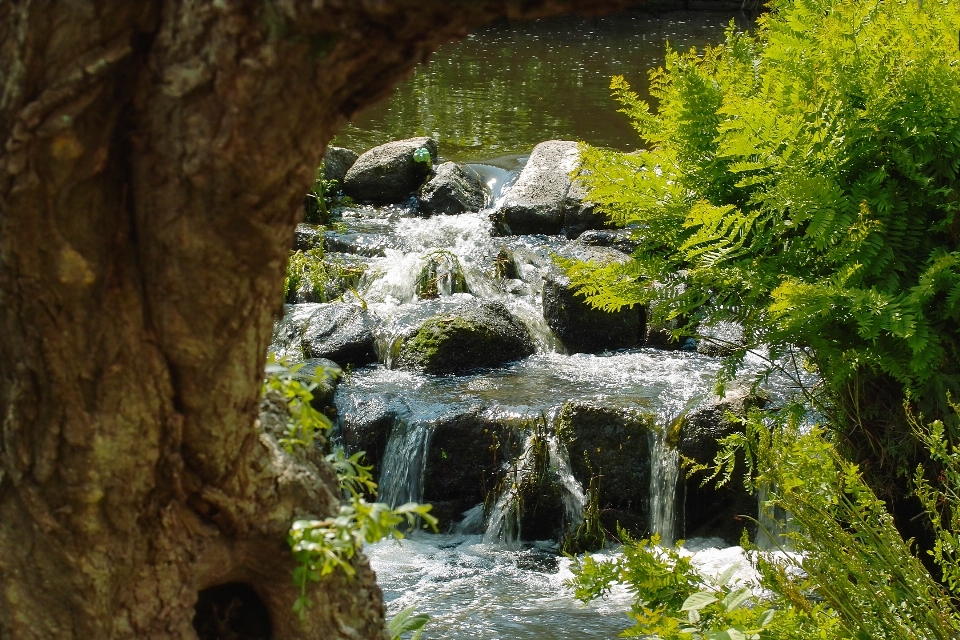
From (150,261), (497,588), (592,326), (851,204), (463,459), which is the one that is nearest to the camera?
(150,261)

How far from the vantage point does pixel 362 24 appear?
1.24 meters

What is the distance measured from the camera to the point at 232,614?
214 centimetres

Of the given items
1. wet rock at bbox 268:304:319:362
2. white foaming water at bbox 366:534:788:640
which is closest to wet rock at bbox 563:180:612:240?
wet rock at bbox 268:304:319:362

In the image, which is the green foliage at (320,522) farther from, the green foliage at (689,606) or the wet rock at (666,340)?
the wet rock at (666,340)

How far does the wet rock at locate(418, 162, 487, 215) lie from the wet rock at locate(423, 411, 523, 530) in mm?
4487

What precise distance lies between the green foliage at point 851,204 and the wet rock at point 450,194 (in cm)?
684

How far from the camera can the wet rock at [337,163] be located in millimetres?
11656

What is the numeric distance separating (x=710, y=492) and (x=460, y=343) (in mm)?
2317

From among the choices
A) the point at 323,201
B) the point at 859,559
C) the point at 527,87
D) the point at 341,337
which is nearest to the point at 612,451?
the point at 341,337

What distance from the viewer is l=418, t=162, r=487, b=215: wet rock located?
434 inches

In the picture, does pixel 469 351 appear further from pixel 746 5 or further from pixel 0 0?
pixel 746 5

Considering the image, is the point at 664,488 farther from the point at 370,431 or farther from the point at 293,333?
the point at 293,333

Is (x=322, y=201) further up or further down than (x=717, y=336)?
further up

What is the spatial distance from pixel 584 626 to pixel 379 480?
6.48ft
